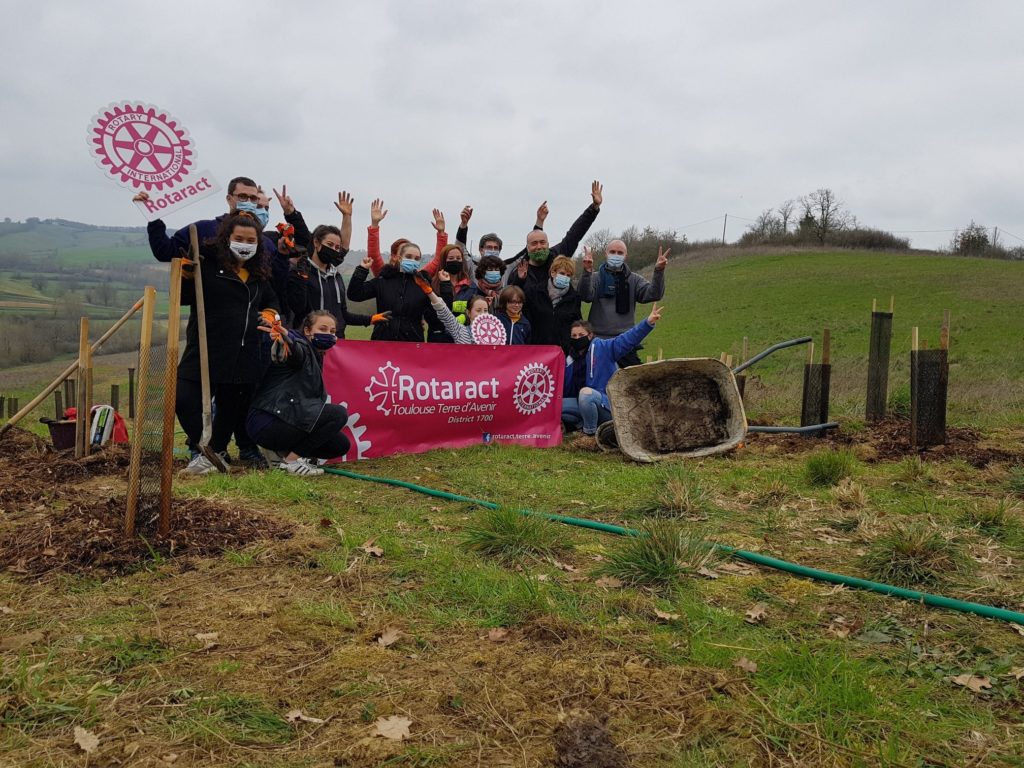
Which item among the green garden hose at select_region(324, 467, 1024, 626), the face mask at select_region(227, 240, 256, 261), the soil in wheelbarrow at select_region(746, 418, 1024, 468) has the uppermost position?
the face mask at select_region(227, 240, 256, 261)

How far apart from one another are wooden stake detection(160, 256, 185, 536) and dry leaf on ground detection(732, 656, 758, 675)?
2858 millimetres

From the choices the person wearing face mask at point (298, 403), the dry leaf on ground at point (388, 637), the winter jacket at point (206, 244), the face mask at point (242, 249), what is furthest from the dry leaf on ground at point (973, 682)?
the face mask at point (242, 249)

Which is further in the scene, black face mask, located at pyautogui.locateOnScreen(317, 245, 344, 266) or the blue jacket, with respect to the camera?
the blue jacket

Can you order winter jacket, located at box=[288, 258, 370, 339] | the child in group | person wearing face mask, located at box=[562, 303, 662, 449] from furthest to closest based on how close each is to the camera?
the child in group
person wearing face mask, located at box=[562, 303, 662, 449]
winter jacket, located at box=[288, 258, 370, 339]

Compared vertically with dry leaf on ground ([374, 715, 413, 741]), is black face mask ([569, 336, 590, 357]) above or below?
above

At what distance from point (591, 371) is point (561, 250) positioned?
1.53 m

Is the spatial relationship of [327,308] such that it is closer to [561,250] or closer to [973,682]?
[561,250]

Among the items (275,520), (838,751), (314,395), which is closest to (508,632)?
(838,751)

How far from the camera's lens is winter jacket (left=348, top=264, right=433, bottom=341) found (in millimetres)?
7992

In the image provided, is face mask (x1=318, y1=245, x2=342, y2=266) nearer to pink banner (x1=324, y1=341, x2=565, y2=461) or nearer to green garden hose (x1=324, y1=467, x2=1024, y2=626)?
pink banner (x1=324, y1=341, x2=565, y2=461)

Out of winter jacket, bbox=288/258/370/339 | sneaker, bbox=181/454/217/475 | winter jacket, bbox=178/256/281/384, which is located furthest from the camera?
winter jacket, bbox=288/258/370/339

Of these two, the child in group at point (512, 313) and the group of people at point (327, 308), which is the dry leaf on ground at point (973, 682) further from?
the child in group at point (512, 313)

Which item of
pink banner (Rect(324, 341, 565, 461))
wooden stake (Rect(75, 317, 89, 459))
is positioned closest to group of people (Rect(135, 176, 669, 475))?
pink banner (Rect(324, 341, 565, 461))

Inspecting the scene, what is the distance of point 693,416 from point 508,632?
5580 mm
